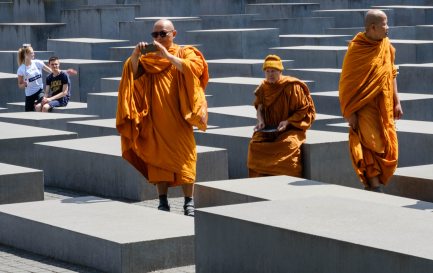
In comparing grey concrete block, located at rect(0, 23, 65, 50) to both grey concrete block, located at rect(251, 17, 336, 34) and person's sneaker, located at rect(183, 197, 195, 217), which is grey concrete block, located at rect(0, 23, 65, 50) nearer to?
grey concrete block, located at rect(251, 17, 336, 34)

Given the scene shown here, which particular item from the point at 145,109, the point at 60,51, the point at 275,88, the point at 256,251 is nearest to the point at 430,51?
the point at 60,51

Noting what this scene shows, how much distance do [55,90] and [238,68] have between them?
Answer: 12.8 feet

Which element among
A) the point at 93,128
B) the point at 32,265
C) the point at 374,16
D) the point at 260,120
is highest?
the point at 374,16

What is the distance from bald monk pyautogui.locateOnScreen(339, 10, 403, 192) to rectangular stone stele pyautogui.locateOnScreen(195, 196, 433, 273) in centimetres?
252

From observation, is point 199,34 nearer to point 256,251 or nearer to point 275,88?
point 275,88

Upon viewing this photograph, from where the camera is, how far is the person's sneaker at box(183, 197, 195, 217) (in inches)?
404

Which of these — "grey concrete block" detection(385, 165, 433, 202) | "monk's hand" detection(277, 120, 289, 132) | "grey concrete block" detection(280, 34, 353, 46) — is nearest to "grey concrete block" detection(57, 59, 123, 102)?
"grey concrete block" detection(280, 34, 353, 46)

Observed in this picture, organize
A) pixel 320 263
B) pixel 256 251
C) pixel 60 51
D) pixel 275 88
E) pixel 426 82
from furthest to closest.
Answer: pixel 60 51 → pixel 426 82 → pixel 275 88 → pixel 256 251 → pixel 320 263

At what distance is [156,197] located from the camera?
11.7 metres

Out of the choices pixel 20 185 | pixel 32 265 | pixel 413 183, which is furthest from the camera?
pixel 20 185

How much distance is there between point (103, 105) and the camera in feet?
56.6

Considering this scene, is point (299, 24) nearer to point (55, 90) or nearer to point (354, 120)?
point (55, 90)

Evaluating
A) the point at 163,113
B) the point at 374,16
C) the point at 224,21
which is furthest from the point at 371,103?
the point at 224,21

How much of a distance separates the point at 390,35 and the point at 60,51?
6984 mm
